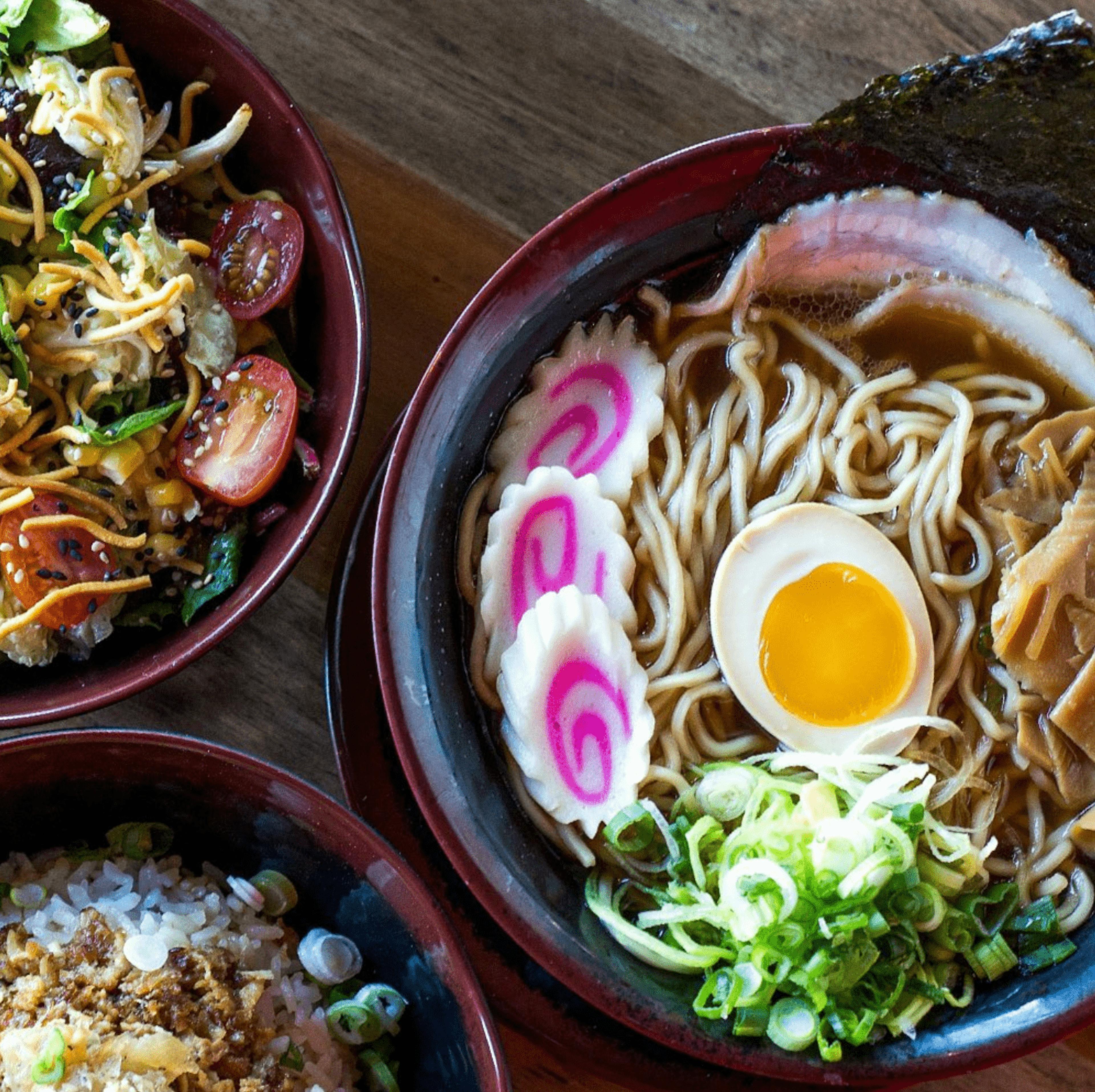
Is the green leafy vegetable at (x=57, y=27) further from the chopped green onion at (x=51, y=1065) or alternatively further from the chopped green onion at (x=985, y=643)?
the chopped green onion at (x=985, y=643)

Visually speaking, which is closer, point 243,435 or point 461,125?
point 243,435

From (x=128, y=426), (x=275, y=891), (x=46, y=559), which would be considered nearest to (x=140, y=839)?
(x=275, y=891)

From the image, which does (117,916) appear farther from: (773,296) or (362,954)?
(773,296)

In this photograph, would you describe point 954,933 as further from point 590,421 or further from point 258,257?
point 258,257

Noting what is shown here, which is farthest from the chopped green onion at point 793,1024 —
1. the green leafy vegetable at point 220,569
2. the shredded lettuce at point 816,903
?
the green leafy vegetable at point 220,569

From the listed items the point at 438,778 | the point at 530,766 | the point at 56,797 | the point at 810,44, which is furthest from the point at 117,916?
the point at 810,44

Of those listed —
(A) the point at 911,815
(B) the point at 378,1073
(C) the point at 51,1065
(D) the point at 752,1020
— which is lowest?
(B) the point at 378,1073
